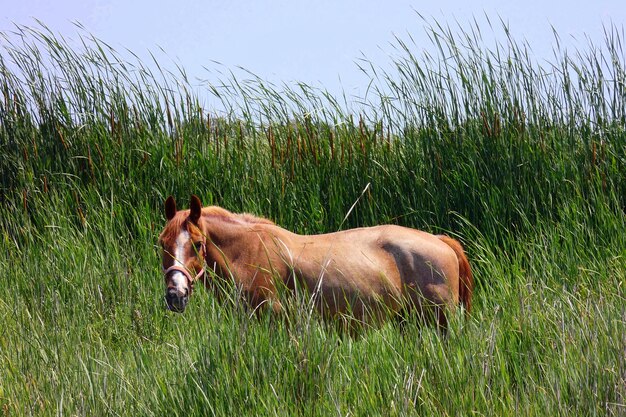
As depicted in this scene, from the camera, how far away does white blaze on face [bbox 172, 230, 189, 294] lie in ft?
15.4

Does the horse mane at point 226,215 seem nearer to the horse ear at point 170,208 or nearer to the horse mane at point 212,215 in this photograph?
the horse mane at point 212,215

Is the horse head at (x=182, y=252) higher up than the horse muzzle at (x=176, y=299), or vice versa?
the horse head at (x=182, y=252)

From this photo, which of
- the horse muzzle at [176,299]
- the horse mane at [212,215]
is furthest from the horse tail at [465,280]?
the horse muzzle at [176,299]

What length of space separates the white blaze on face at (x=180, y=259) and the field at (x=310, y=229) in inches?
8.0

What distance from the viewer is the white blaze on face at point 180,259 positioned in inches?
185

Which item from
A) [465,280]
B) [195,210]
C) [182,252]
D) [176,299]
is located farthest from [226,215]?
→ [465,280]

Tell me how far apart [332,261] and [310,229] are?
1755 millimetres

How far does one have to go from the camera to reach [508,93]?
24.4 feet

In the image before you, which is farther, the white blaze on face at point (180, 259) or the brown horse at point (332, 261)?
the brown horse at point (332, 261)

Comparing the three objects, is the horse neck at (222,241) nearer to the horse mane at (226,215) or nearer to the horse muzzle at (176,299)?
the horse mane at (226,215)

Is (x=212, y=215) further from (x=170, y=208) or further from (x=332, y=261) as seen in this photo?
(x=332, y=261)

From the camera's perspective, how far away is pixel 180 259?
485cm

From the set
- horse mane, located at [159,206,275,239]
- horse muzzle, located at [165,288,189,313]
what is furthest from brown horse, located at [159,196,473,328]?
horse muzzle, located at [165,288,189,313]

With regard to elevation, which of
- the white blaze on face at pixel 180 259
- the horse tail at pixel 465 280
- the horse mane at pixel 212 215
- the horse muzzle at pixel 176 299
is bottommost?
the horse tail at pixel 465 280
